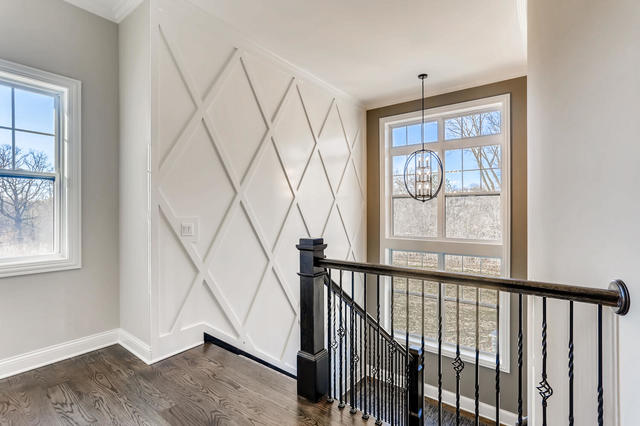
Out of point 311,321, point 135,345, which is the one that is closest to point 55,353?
point 135,345

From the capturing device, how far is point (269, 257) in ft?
10.4

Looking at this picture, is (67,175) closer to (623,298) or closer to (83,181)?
(83,181)

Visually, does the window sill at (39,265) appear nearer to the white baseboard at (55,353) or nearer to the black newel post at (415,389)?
the white baseboard at (55,353)

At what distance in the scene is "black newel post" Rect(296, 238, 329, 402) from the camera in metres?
1.91

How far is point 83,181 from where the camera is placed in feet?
7.79

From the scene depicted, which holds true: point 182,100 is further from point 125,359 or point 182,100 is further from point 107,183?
point 125,359

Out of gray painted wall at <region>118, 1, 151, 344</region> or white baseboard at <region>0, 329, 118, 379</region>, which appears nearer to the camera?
white baseboard at <region>0, 329, 118, 379</region>

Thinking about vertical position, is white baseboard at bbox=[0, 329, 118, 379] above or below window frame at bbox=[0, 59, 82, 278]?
below

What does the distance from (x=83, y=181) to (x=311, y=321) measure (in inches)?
78.1

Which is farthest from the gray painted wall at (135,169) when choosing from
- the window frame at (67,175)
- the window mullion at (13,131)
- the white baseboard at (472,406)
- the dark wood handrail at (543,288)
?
the white baseboard at (472,406)

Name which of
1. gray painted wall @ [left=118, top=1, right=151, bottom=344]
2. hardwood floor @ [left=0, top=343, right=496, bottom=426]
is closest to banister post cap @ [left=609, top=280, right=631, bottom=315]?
hardwood floor @ [left=0, top=343, right=496, bottom=426]

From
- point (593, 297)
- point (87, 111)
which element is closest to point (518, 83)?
point (593, 297)

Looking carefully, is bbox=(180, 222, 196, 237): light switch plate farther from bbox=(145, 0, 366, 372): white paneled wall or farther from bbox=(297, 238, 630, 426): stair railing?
bbox=(297, 238, 630, 426): stair railing

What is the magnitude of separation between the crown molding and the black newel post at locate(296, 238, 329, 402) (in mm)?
2214
